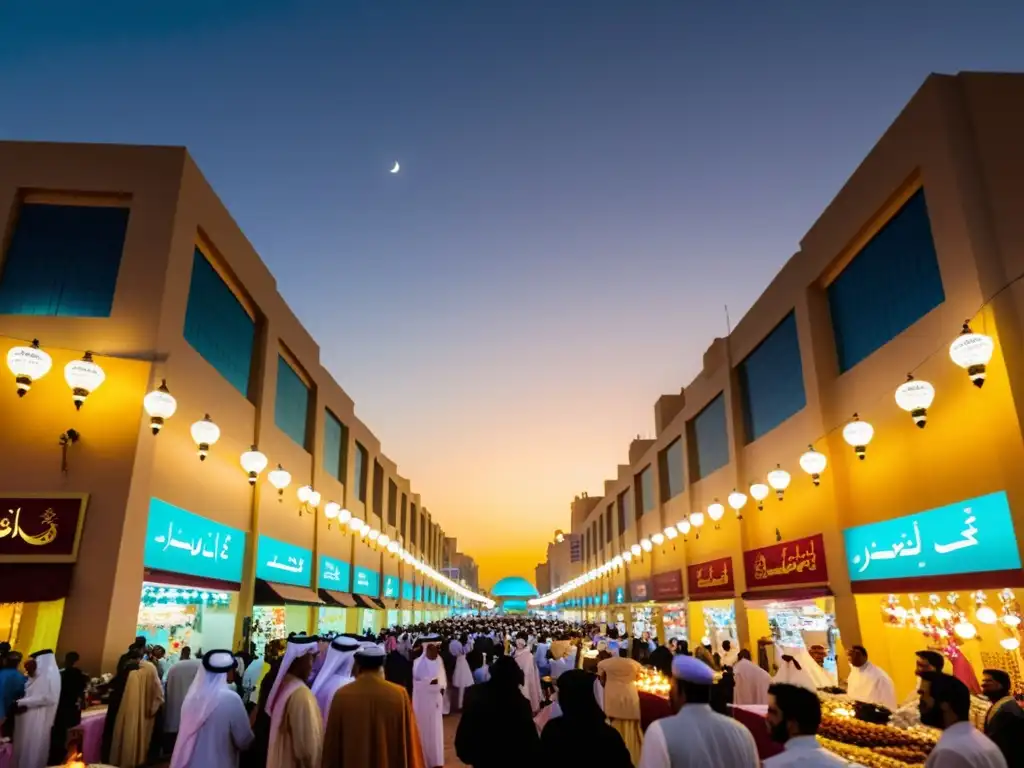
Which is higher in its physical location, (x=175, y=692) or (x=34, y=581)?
(x=34, y=581)

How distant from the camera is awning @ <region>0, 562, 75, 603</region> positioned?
25.6 ft

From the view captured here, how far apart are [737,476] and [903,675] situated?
628 centimetres

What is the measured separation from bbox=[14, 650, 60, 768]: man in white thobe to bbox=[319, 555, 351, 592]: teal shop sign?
12.1 metres

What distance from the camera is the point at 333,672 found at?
18.9 ft

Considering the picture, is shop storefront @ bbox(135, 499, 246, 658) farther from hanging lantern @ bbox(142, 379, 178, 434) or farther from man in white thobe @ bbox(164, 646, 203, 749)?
hanging lantern @ bbox(142, 379, 178, 434)

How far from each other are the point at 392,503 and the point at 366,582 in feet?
30.3

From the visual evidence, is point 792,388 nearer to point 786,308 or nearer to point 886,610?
point 786,308

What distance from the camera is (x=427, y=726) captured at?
9484mm

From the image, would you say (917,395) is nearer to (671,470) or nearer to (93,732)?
(93,732)

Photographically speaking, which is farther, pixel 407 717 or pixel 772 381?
pixel 772 381

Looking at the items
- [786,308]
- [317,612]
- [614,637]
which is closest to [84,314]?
[317,612]

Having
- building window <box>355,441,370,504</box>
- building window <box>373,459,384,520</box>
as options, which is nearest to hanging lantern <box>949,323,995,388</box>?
building window <box>355,441,370,504</box>

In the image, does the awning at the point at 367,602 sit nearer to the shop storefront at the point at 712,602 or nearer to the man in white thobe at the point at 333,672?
the shop storefront at the point at 712,602

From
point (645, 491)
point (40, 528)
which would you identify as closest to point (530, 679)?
point (40, 528)
